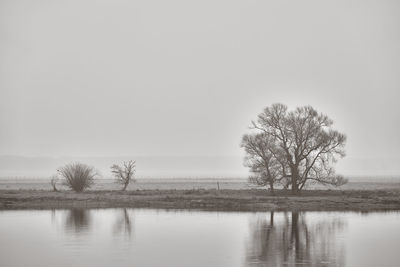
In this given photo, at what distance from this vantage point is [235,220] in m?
41.9

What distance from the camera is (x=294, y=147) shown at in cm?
6297

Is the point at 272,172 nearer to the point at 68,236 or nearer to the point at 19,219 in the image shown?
the point at 19,219

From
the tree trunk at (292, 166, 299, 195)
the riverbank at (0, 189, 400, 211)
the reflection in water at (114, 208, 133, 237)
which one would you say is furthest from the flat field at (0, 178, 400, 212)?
the reflection in water at (114, 208, 133, 237)

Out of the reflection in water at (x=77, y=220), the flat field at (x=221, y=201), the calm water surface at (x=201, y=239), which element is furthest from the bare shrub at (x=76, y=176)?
the calm water surface at (x=201, y=239)

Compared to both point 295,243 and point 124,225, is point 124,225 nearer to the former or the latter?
point 124,225

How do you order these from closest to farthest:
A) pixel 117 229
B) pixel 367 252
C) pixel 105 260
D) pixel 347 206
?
pixel 105 260
pixel 367 252
pixel 117 229
pixel 347 206

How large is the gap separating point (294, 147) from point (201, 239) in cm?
3254

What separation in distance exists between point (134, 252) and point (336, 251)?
9347 millimetres

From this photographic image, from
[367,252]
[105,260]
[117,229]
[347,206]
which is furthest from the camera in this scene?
[347,206]

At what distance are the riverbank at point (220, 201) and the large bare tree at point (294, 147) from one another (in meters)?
1.97

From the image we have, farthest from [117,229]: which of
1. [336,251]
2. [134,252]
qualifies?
[336,251]

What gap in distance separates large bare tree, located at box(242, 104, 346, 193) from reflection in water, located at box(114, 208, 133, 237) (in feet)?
70.9

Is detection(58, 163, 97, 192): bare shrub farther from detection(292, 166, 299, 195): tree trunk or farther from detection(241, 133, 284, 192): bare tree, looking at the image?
detection(292, 166, 299, 195): tree trunk

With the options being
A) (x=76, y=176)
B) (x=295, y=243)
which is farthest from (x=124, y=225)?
(x=76, y=176)
